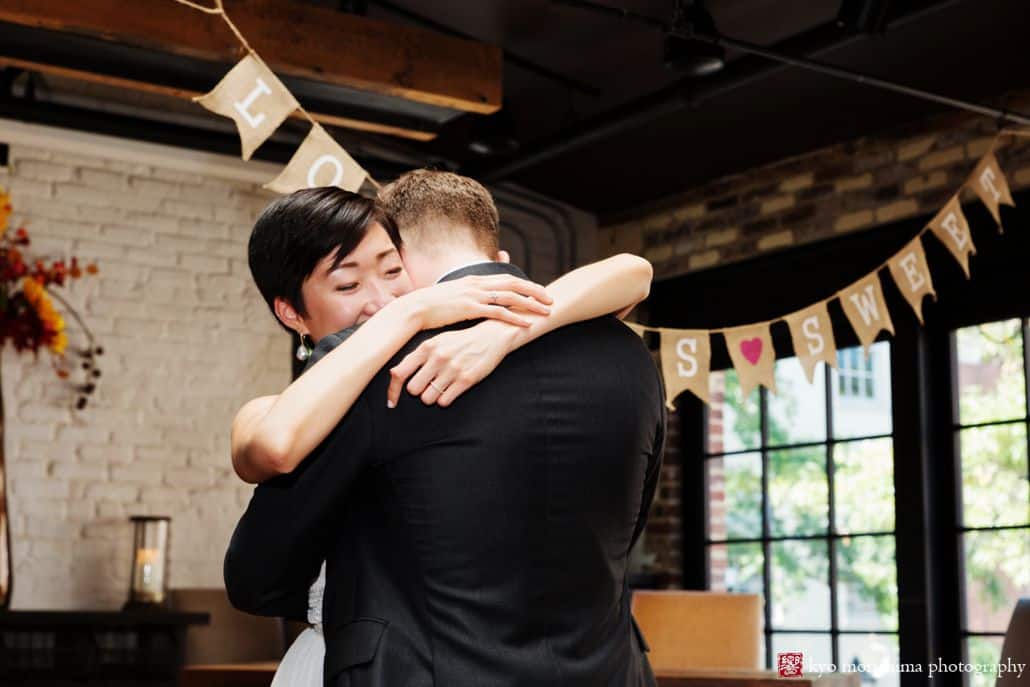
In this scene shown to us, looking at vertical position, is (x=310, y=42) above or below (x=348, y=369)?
above

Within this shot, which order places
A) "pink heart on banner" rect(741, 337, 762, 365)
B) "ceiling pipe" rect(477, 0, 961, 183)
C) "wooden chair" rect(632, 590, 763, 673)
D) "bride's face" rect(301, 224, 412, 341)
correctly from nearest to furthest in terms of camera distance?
"bride's face" rect(301, 224, 412, 341), "wooden chair" rect(632, 590, 763, 673), "ceiling pipe" rect(477, 0, 961, 183), "pink heart on banner" rect(741, 337, 762, 365)

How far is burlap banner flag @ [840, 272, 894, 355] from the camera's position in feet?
14.4

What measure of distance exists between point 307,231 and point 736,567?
5.06 m

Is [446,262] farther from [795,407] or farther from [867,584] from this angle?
[795,407]

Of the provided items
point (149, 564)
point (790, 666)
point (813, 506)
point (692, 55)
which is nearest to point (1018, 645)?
point (790, 666)

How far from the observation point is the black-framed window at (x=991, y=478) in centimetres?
509

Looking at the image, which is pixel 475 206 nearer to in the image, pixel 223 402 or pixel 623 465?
pixel 623 465

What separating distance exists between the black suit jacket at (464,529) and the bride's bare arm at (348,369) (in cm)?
2

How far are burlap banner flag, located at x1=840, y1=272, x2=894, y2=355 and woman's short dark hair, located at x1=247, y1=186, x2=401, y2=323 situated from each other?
3.01m

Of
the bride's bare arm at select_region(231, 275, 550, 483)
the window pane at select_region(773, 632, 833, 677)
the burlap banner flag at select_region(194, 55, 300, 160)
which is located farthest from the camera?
the window pane at select_region(773, 632, 833, 677)

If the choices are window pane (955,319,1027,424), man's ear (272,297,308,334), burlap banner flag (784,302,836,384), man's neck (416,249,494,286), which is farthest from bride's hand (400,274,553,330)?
window pane (955,319,1027,424)

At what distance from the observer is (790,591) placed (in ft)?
19.7

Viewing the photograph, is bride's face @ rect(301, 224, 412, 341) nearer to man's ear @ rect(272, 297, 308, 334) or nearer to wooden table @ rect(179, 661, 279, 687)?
man's ear @ rect(272, 297, 308, 334)

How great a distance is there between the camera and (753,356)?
14.8 ft
